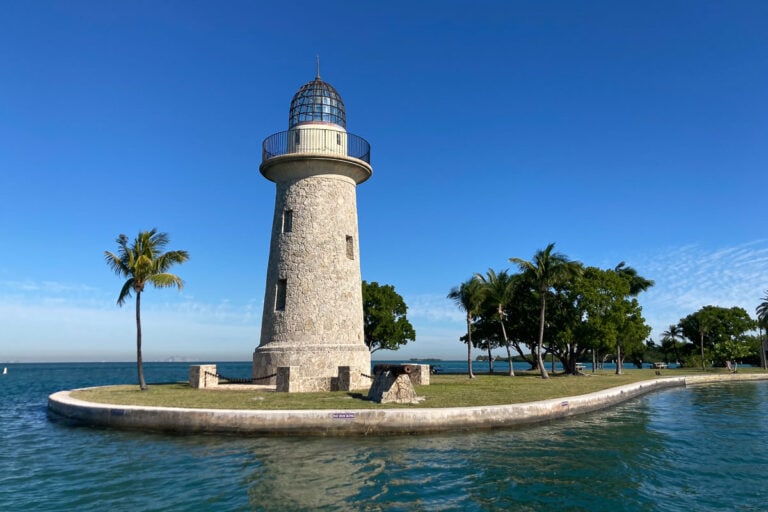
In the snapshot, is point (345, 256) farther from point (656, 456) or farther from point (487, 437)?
point (656, 456)

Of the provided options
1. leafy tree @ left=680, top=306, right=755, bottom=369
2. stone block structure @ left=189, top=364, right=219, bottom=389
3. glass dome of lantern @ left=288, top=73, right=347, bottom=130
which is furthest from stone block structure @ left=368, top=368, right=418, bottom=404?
leafy tree @ left=680, top=306, right=755, bottom=369

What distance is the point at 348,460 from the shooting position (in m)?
12.8

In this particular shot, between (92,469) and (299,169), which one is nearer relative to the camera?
(92,469)

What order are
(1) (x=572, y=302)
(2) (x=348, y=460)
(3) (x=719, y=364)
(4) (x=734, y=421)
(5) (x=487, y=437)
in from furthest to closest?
1. (3) (x=719, y=364)
2. (1) (x=572, y=302)
3. (4) (x=734, y=421)
4. (5) (x=487, y=437)
5. (2) (x=348, y=460)

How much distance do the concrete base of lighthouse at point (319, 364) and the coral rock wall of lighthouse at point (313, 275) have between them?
0.05 m

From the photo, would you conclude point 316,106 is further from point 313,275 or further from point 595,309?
point 595,309

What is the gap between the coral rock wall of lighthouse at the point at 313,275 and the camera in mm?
25328

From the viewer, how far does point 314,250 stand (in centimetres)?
2627

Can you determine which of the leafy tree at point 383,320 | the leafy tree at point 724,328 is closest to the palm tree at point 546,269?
the leafy tree at point 383,320

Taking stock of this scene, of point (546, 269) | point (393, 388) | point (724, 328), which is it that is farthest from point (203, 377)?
point (724, 328)

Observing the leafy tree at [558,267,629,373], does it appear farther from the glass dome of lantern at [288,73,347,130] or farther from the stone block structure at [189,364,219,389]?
the stone block structure at [189,364,219,389]

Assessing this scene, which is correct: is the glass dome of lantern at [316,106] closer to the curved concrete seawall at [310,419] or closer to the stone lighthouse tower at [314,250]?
the stone lighthouse tower at [314,250]

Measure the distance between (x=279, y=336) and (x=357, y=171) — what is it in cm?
919

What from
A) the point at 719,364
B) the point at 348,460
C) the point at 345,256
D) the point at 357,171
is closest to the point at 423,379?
the point at 345,256
